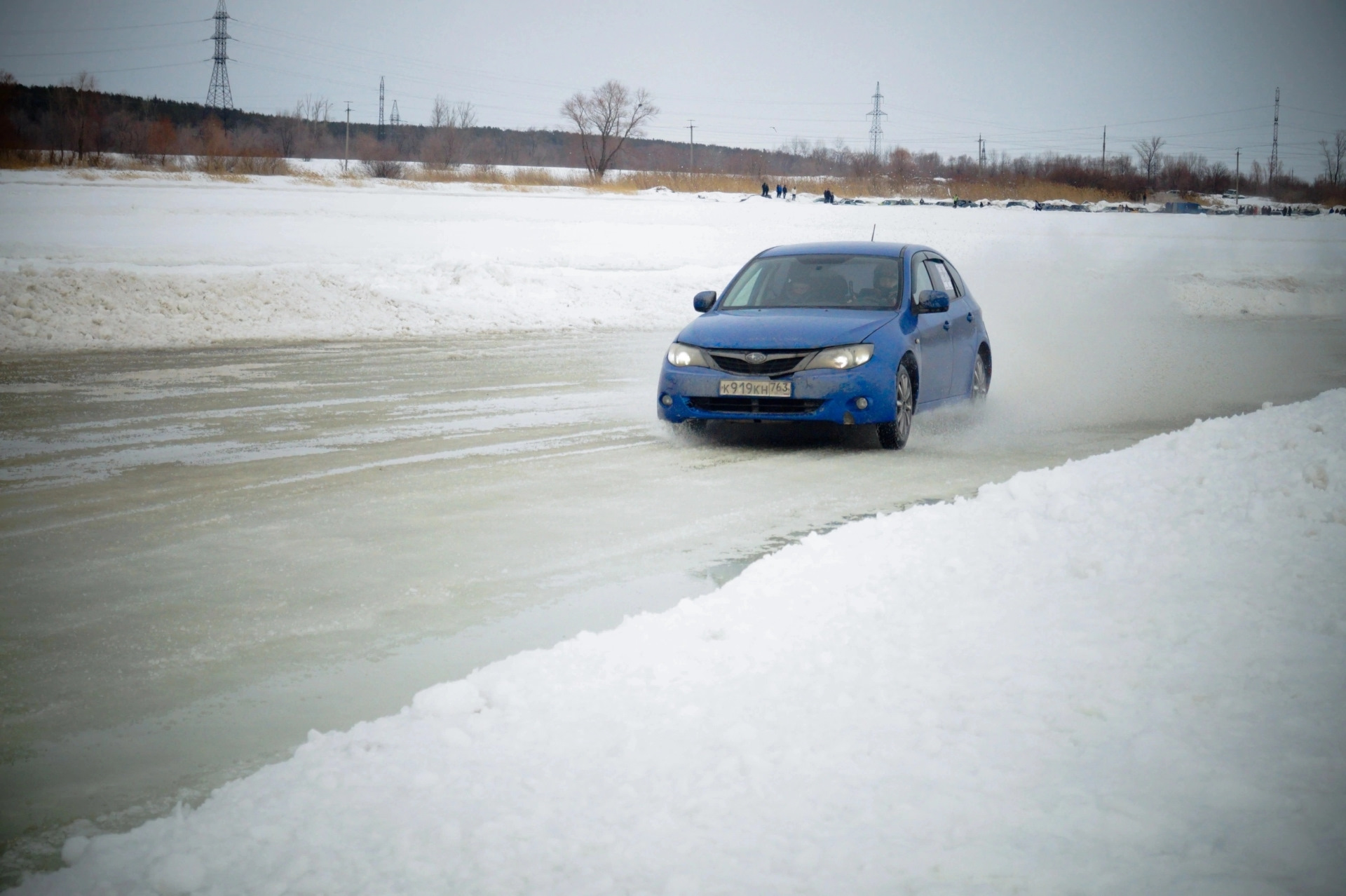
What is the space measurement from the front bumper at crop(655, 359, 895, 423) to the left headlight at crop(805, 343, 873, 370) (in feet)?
0.12

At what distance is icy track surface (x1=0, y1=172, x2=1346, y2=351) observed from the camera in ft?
61.3

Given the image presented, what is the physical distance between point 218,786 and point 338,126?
119m

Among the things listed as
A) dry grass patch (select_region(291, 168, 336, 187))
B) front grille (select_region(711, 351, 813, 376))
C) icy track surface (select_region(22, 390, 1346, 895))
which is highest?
dry grass patch (select_region(291, 168, 336, 187))

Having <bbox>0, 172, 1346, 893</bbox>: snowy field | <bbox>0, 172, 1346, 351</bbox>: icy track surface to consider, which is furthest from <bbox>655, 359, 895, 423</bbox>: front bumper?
<bbox>0, 172, 1346, 351</bbox>: icy track surface

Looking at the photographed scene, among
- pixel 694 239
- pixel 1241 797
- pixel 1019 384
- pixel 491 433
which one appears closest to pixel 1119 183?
pixel 694 239

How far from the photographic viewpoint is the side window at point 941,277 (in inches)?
465

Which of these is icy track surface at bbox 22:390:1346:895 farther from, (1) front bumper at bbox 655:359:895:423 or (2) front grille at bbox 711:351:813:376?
(2) front grille at bbox 711:351:813:376

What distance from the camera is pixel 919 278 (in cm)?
1130

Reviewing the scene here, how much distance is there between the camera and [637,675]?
4.27 m

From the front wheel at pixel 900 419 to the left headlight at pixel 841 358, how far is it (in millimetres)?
416

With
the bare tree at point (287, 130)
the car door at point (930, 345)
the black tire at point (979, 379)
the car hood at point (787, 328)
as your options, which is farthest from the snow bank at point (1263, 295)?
the bare tree at point (287, 130)

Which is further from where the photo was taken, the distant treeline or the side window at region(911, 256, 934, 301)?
the distant treeline

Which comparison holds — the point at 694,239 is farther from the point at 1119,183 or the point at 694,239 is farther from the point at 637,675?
the point at 1119,183

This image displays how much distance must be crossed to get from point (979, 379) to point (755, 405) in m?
3.63
